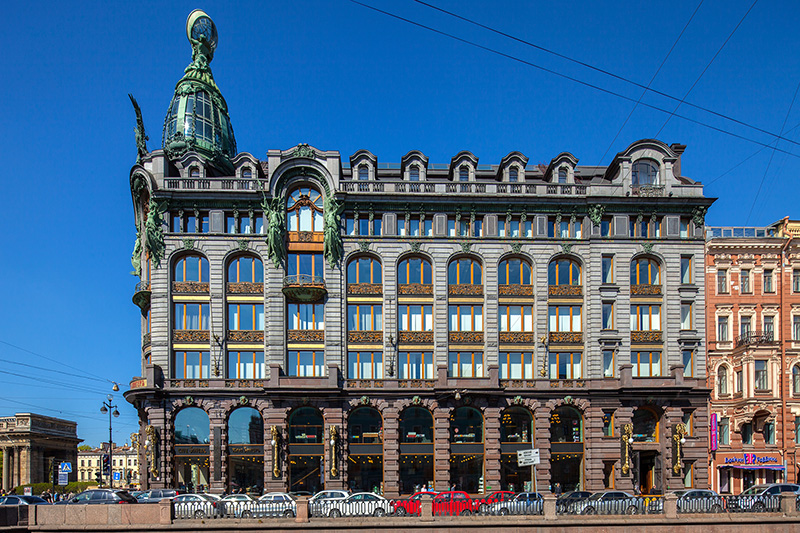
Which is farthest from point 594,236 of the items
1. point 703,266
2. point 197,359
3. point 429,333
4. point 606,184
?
point 197,359

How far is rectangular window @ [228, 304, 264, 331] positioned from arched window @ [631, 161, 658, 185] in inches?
1240

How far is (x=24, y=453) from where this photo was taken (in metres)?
110

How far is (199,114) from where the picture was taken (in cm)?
5934

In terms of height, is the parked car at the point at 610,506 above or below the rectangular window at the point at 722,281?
below

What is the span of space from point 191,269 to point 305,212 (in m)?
9.74

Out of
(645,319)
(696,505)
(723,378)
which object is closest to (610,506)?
(696,505)

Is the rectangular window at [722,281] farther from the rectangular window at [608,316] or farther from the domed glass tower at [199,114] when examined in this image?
the domed glass tower at [199,114]

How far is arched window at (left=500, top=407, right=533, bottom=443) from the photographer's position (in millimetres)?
52000

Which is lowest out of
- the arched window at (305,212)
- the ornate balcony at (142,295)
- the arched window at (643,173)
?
the ornate balcony at (142,295)

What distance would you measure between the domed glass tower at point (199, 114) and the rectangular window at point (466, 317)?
76.8 ft

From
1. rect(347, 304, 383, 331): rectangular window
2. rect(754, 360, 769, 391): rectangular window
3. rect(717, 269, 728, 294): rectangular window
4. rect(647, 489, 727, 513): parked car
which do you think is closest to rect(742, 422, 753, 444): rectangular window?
rect(754, 360, 769, 391): rectangular window

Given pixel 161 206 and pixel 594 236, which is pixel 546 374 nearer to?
pixel 594 236

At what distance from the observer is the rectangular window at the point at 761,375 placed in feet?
178

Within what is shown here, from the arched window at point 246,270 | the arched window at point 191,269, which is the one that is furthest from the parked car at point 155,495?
the arched window at point 246,270
